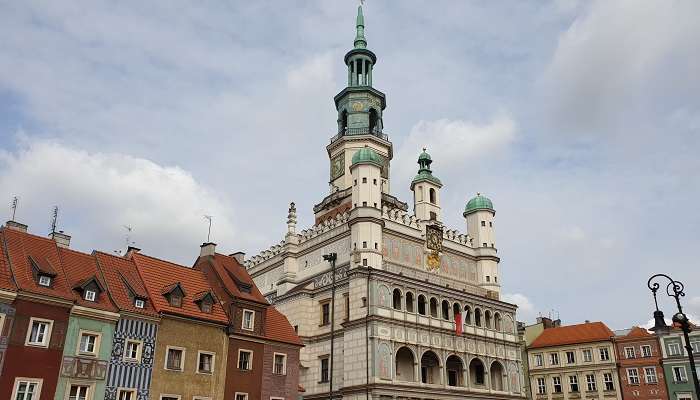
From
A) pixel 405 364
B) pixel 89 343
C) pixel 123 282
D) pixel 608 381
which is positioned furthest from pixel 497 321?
pixel 89 343

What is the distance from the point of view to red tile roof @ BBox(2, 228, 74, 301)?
3025cm

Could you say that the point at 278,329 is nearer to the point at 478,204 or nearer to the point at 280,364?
the point at 280,364

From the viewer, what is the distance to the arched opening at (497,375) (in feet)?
187

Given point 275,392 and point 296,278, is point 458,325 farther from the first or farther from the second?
point 275,392

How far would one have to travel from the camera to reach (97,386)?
3111 cm

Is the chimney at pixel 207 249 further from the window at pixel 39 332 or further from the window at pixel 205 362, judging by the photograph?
the window at pixel 39 332

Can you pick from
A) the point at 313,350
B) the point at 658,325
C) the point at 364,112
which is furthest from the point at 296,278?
the point at 658,325

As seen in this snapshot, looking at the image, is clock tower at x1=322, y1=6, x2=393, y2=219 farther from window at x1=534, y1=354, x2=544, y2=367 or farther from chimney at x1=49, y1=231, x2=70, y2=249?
chimney at x1=49, y1=231, x2=70, y2=249

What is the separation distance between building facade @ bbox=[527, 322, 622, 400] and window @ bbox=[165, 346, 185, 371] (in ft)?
164

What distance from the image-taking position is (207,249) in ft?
143

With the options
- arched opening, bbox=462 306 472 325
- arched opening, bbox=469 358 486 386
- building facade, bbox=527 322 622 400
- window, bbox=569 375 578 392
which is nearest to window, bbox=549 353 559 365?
building facade, bbox=527 322 622 400

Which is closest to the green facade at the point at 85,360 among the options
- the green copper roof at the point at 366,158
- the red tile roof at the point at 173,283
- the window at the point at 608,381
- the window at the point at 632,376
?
the red tile roof at the point at 173,283

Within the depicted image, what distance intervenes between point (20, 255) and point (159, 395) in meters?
10.4

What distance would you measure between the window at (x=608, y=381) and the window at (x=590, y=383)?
1.23 meters
